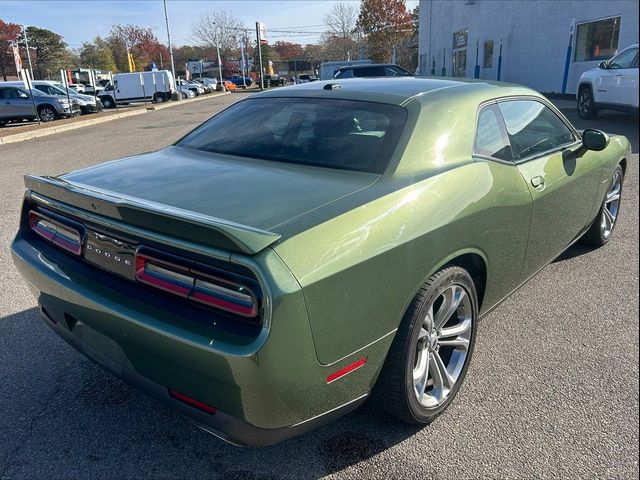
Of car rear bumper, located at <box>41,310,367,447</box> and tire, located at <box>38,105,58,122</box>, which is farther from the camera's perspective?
tire, located at <box>38,105,58,122</box>

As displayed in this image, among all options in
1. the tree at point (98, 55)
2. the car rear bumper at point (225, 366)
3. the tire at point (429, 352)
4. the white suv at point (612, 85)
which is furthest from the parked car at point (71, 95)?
the tree at point (98, 55)

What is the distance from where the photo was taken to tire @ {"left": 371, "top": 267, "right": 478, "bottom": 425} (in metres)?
2.18

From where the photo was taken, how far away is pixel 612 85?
11.0 metres

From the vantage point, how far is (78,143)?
43.8 ft

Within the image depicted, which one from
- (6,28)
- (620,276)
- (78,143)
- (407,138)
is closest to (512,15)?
(78,143)

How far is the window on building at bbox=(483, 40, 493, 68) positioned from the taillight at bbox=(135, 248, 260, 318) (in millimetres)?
25160

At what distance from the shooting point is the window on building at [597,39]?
54.0ft

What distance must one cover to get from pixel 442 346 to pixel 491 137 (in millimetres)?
1203

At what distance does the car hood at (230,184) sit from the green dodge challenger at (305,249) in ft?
0.04

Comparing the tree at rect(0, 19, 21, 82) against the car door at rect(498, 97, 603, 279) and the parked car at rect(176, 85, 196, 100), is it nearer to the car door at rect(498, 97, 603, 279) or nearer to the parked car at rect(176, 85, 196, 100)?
the parked car at rect(176, 85, 196, 100)

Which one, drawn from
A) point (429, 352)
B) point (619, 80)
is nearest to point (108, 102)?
point (619, 80)

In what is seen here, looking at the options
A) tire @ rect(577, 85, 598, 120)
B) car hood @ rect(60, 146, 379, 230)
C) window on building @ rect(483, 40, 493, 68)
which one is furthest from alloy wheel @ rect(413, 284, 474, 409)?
window on building @ rect(483, 40, 493, 68)

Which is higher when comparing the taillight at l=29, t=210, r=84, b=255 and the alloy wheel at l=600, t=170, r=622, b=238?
the taillight at l=29, t=210, r=84, b=255

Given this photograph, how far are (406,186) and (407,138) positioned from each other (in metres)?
0.38
